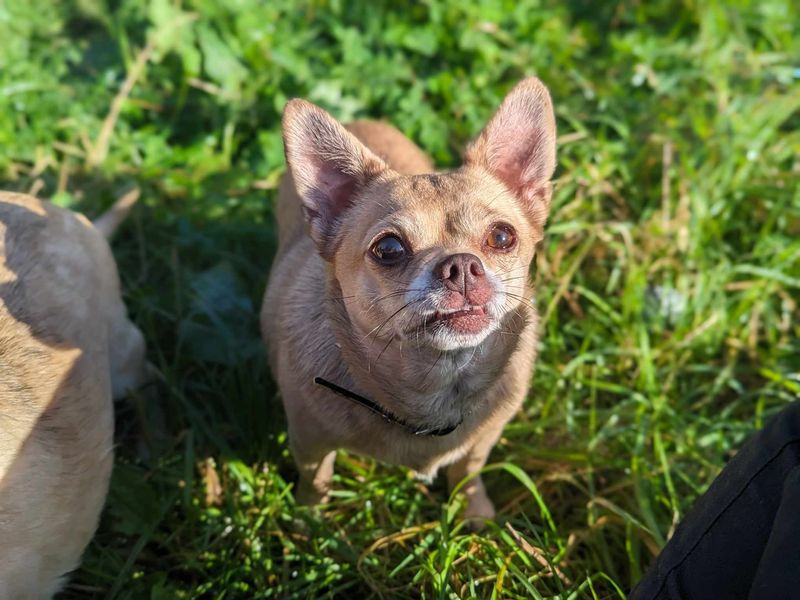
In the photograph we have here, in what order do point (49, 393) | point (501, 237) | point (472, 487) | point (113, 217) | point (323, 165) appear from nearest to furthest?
point (49, 393) < point (501, 237) < point (323, 165) < point (472, 487) < point (113, 217)

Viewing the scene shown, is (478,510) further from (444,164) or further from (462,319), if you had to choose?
(444,164)

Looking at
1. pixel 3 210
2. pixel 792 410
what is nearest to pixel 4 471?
pixel 3 210

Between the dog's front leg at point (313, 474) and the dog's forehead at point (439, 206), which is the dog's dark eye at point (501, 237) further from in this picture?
the dog's front leg at point (313, 474)

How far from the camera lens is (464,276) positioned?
2260mm

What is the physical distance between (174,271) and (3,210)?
1.10m

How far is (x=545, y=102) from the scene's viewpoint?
102 inches

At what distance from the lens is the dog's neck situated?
2541 mm

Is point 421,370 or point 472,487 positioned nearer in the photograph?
point 421,370

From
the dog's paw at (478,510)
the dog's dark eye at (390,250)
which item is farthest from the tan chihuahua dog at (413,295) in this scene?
the dog's paw at (478,510)

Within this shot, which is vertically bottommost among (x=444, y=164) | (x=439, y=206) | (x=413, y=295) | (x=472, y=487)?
(x=472, y=487)

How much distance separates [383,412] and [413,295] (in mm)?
498

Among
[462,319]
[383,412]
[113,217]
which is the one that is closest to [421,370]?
[383,412]

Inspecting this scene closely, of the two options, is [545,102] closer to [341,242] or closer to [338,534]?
[341,242]

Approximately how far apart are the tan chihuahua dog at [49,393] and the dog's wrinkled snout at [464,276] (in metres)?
1.27
